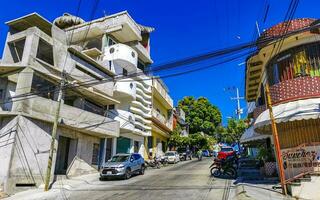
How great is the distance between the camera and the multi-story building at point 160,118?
128ft

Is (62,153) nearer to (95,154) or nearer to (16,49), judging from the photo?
(95,154)

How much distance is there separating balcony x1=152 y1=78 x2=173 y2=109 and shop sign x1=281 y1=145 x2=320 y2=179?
87.8 ft

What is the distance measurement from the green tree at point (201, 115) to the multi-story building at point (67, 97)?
2156cm

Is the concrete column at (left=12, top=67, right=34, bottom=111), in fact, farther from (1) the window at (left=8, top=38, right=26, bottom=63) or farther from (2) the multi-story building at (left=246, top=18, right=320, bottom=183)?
(2) the multi-story building at (left=246, top=18, right=320, bottom=183)

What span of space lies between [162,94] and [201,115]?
17.5m

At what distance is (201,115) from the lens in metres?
57.1

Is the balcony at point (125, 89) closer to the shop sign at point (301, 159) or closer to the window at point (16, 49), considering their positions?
the window at point (16, 49)

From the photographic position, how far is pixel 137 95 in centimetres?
3412

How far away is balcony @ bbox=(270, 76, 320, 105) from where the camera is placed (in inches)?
514

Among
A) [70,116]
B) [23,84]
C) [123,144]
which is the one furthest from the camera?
[123,144]

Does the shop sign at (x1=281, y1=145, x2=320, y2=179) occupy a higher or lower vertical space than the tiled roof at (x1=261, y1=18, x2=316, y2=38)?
lower

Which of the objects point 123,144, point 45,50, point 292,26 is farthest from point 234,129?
point 292,26

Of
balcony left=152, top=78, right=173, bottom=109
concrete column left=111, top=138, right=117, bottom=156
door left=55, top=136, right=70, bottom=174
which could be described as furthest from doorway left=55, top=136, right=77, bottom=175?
balcony left=152, top=78, right=173, bottom=109

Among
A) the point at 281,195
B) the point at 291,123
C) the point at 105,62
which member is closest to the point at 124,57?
the point at 105,62
